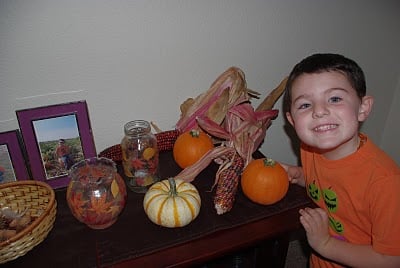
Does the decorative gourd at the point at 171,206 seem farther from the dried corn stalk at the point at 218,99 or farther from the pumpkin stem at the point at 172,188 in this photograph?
the dried corn stalk at the point at 218,99

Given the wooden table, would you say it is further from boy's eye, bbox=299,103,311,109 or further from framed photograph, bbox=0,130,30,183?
boy's eye, bbox=299,103,311,109

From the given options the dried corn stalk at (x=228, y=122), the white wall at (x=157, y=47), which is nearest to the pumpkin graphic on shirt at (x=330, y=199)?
the dried corn stalk at (x=228, y=122)

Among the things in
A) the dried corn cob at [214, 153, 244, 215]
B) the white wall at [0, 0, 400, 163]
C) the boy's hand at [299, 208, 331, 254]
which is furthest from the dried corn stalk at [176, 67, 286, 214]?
the boy's hand at [299, 208, 331, 254]

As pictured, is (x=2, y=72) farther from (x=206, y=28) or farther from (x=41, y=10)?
(x=206, y=28)

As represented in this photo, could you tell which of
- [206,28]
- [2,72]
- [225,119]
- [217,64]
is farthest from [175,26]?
[2,72]

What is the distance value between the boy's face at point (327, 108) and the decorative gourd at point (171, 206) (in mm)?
358

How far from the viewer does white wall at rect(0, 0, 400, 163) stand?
89 centimetres

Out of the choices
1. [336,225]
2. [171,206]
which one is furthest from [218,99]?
[336,225]

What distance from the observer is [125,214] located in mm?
847

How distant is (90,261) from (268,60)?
0.94 meters

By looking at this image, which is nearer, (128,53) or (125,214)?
(125,214)

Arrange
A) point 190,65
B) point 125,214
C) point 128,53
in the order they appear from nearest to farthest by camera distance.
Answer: point 125,214, point 128,53, point 190,65

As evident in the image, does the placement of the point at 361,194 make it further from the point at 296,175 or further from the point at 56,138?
the point at 56,138

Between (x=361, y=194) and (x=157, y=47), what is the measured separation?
75 cm
